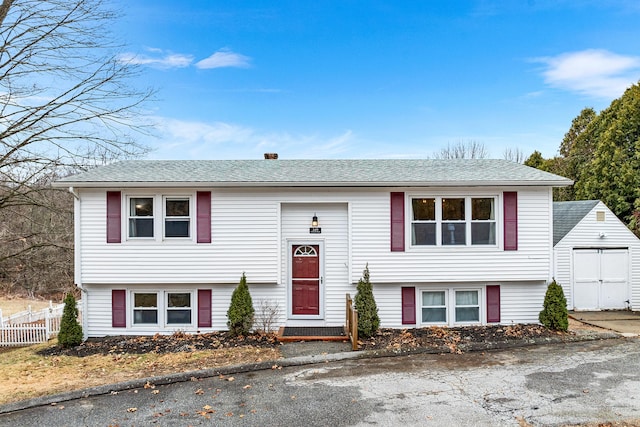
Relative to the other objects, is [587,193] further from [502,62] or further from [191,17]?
[191,17]

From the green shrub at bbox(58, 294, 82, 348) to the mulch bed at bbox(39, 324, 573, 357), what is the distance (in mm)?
179

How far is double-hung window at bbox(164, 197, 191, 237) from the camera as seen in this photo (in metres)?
9.72

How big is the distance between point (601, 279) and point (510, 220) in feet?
14.1

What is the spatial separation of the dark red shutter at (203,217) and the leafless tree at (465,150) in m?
23.9

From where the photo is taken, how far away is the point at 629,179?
1608cm

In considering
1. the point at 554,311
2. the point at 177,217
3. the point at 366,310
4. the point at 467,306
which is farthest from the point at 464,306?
the point at 177,217

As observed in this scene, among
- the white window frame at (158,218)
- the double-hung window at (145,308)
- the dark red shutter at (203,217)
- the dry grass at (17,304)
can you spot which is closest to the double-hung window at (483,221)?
the dark red shutter at (203,217)

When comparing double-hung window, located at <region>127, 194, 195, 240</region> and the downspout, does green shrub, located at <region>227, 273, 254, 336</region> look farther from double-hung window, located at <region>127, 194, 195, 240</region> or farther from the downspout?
the downspout

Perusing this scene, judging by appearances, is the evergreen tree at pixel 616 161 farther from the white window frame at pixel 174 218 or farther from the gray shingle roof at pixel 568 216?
the white window frame at pixel 174 218

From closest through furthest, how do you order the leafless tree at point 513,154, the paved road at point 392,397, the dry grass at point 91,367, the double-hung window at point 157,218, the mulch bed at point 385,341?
the paved road at point 392,397 → the dry grass at point 91,367 → the mulch bed at point 385,341 → the double-hung window at point 157,218 → the leafless tree at point 513,154

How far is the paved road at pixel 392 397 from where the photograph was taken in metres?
5.12

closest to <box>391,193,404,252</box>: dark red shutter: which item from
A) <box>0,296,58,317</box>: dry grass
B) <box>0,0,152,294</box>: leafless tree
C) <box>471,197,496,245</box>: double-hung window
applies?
<box>471,197,496,245</box>: double-hung window

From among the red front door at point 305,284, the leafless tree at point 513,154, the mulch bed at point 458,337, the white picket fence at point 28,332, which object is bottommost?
the white picket fence at point 28,332

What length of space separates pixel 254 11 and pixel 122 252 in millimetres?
9828
